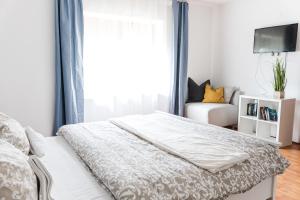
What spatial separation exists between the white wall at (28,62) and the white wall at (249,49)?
324cm

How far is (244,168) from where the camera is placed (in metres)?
1.62

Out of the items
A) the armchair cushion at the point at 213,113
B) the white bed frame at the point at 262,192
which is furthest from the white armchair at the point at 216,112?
the white bed frame at the point at 262,192

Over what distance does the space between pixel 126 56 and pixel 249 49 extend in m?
2.25

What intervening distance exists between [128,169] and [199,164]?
0.44 meters

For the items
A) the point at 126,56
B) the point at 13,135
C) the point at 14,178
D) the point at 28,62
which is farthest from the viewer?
the point at 126,56

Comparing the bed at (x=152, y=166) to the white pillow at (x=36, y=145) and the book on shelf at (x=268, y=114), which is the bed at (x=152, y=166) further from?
the book on shelf at (x=268, y=114)

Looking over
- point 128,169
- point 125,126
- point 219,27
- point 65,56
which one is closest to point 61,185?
point 128,169

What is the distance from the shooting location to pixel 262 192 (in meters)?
1.86

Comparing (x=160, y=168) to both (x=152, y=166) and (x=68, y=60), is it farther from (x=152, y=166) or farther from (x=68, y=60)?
(x=68, y=60)

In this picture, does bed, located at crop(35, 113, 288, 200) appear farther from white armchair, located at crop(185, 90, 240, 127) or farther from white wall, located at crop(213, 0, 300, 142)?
white wall, located at crop(213, 0, 300, 142)

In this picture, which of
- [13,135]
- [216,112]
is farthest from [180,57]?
[13,135]

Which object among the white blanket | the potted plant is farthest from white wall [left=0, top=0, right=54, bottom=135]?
the potted plant

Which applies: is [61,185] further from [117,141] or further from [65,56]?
[65,56]

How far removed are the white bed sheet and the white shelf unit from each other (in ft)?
9.24
